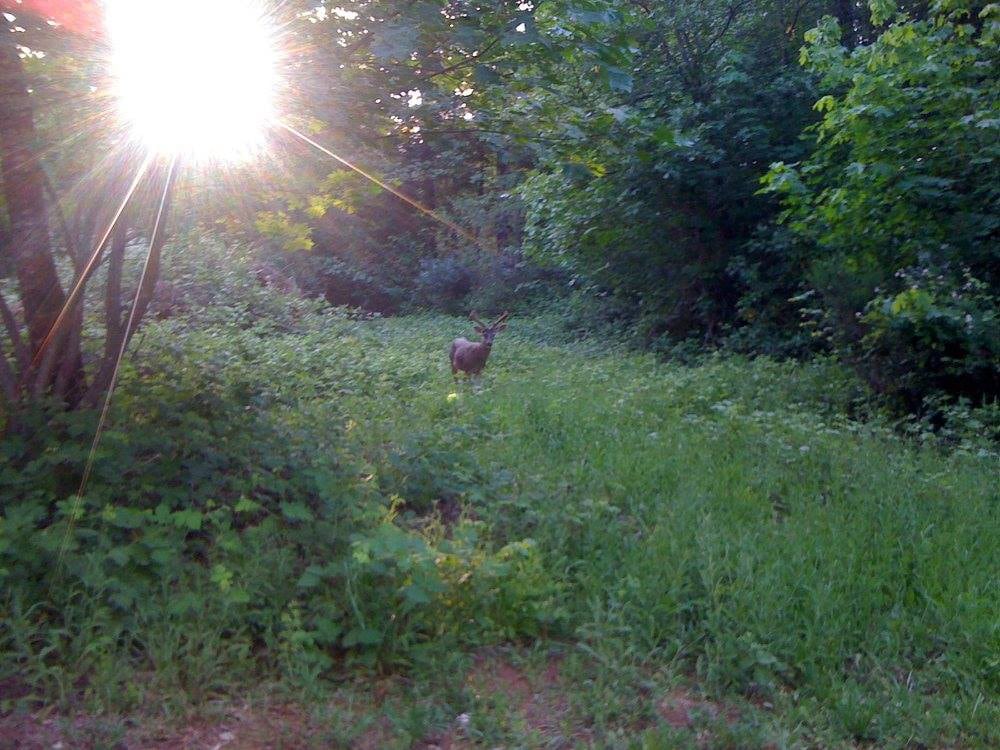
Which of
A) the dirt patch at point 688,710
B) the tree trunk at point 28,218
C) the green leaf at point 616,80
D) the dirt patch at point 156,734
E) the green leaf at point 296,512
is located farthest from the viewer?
the green leaf at point 616,80

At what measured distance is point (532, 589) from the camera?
5.16 meters

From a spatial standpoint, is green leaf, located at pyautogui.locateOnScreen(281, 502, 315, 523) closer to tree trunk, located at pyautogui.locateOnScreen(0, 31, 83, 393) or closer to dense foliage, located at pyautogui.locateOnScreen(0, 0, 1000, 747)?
dense foliage, located at pyautogui.locateOnScreen(0, 0, 1000, 747)

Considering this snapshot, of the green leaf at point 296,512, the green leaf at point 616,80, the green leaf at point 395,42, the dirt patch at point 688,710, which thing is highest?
the green leaf at point 395,42

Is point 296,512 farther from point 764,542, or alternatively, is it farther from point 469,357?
point 469,357

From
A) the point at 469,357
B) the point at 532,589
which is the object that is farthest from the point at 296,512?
the point at 469,357

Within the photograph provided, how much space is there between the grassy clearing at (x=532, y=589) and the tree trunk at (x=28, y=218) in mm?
636

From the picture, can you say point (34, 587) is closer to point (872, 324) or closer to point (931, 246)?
point (872, 324)

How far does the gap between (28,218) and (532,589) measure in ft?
13.2

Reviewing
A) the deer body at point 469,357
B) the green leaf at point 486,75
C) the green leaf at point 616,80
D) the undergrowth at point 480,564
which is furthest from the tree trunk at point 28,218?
the deer body at point 469,357

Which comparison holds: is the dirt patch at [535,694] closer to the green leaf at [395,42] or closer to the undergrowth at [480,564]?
the undergrowth at [480,564]

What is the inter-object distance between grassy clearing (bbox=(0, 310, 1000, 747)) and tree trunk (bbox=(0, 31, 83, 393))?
636 mm

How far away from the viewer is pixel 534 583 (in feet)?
17.2

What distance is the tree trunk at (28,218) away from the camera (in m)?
6.15

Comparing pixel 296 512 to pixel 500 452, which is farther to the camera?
pixel 500 452
